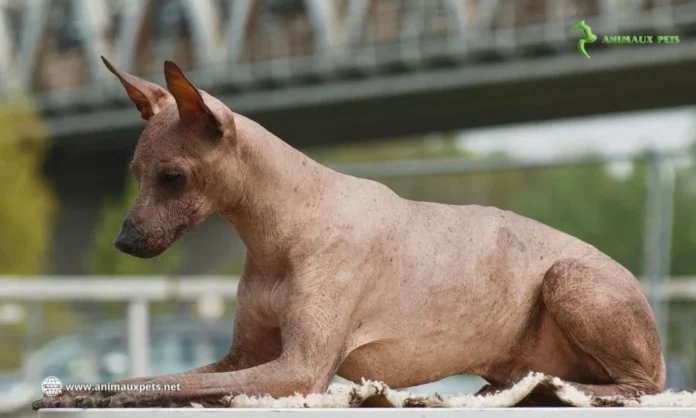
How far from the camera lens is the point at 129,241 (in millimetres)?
3875

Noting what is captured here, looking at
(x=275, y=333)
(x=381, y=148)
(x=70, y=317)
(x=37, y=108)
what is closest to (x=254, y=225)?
(x=275, y=333)

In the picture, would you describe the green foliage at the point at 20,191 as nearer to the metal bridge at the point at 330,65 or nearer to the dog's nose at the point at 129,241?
the metal bridge at the point at 330,65

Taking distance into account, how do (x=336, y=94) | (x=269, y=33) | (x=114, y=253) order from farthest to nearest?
1. (x=269, y=33)
2. (x=114, y=253)
3. (x=336, y=94)

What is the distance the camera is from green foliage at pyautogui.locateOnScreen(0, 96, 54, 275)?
37844 mm

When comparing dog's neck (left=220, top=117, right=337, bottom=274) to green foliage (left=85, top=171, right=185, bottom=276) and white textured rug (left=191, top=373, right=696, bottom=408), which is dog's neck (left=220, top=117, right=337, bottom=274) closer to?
white textured rug (left=191, top=373, right=696, bottom=408)

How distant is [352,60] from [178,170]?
98.1 feet

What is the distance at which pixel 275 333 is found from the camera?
428 cm

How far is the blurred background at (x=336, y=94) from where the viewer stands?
27469 millimetres

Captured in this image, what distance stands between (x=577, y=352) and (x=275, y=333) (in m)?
1.04

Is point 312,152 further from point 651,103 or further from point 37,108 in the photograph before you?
point 651,103

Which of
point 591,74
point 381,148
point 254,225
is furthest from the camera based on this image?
point 381,148

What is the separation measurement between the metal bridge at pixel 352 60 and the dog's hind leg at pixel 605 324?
21.7 meters

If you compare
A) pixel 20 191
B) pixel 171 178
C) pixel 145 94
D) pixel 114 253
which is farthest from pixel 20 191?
pixel 171 178

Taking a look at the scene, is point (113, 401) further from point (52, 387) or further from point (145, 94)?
point (145, 94)
